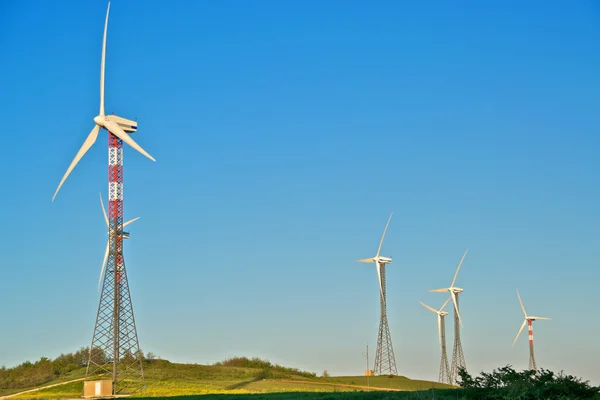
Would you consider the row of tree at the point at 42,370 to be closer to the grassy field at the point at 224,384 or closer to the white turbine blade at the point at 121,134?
the grassy field at the point at 224,384

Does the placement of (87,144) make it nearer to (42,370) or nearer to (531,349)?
(42,370)

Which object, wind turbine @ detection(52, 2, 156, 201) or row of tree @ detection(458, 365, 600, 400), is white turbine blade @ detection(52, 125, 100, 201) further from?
row of tree @ detection(458, 365, 600, 400)

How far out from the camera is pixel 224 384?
309 feet

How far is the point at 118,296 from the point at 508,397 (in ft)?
158

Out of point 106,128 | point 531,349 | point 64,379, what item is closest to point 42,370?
point 64,379

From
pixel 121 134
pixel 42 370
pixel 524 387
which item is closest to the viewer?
pixel 524 387

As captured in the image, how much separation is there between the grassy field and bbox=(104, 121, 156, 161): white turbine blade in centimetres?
2476

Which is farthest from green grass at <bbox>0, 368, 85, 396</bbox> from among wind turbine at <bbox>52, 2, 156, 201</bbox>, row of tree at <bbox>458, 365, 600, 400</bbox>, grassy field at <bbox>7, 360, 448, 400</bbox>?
row of tree at <bbox>458, 365, 600, 400</bbox>

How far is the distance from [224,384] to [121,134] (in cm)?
3377

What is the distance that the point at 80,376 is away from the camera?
322 feet

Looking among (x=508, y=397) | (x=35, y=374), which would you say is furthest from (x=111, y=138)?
(x=508, y=397)

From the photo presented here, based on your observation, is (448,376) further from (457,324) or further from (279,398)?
(279,398)

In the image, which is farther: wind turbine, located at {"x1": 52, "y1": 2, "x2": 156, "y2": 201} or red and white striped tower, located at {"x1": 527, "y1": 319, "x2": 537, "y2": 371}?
red and white striped tower, located at {"x1": 527, "y1": 319, "x2": 537, "y2": 371}

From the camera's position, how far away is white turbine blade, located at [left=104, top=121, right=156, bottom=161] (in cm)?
7906
